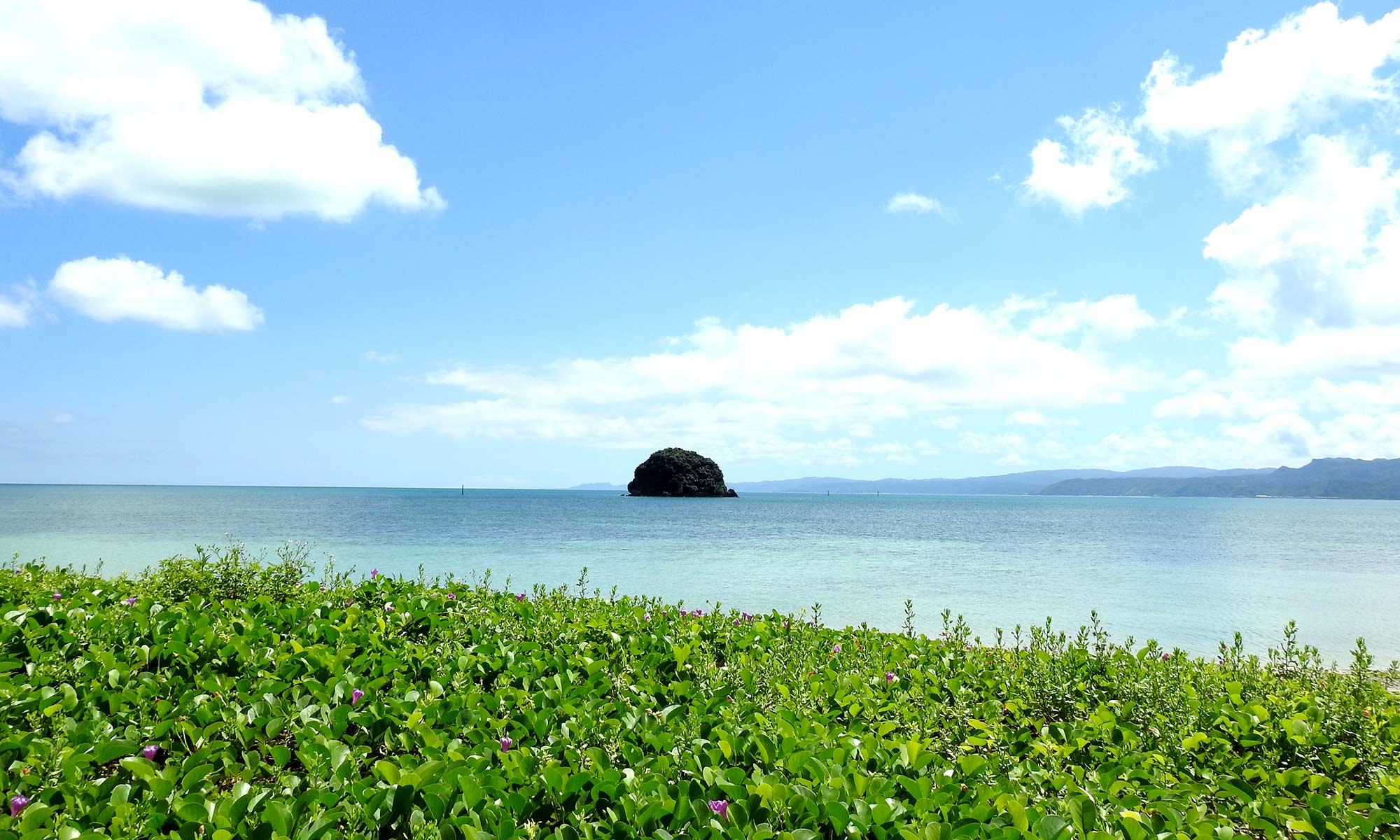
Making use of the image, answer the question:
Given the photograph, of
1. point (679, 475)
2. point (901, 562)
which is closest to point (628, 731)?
point (901, 562)

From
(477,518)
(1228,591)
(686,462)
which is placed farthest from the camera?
(686,462)

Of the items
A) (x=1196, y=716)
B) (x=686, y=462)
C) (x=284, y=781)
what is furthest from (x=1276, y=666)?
(x=686, y=462)

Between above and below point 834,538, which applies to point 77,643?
above

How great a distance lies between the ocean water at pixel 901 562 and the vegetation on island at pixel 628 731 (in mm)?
10867

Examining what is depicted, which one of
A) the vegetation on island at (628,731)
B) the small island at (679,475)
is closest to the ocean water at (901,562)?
the vegetation on island at (628,731)

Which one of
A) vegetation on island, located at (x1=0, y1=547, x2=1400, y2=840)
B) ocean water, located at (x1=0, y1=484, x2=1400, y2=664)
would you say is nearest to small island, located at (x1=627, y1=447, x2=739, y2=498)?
ocean water, located at (x1=0, y1=484, x2=1400, y2=664)

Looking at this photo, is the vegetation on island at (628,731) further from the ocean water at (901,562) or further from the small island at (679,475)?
the small island at (679,475)

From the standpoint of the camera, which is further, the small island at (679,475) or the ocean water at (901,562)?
the small island at (679,475)

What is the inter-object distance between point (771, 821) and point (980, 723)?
223 cm

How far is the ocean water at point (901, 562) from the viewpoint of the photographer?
1917cm

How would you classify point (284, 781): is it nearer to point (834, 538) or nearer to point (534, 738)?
point (534, 738)

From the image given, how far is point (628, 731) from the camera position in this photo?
429cm

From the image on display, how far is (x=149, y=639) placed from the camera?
5.86 meters

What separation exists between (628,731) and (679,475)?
472ft
